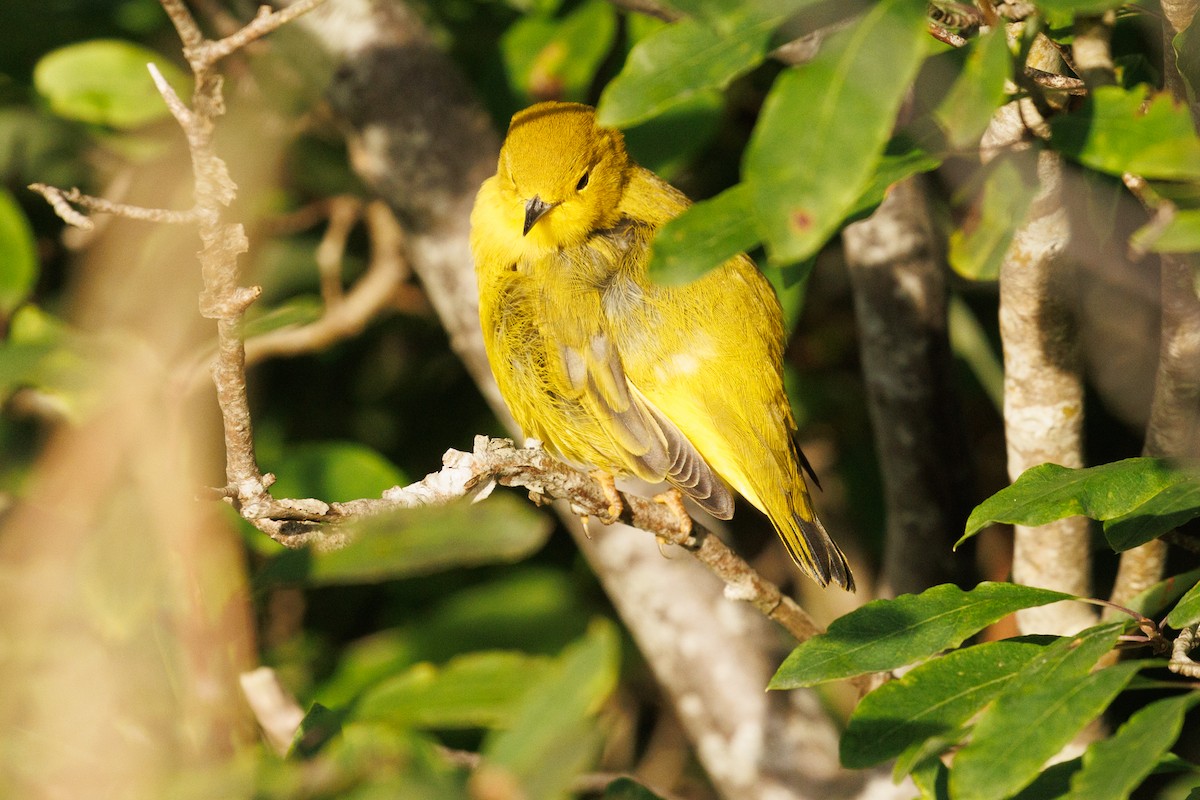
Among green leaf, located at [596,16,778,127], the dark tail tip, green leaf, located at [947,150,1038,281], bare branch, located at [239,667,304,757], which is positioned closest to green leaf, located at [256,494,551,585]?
green leaf, located at [596,16,778,127]

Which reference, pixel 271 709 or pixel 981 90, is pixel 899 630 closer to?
pixel 981 90

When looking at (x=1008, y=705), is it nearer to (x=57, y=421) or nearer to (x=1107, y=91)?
(x=1107, y=91)

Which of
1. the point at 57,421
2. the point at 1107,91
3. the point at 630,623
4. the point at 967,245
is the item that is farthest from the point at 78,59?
the point at 1107,91

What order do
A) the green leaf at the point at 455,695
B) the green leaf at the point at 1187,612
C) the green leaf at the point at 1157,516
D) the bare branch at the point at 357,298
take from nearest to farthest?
the green leaf at the point at 1187,612 < the green leaf at the point at 1157,516 < the green leaf at the point at 455,695 < the bare branch at the point at 357,298

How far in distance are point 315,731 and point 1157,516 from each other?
1.24m

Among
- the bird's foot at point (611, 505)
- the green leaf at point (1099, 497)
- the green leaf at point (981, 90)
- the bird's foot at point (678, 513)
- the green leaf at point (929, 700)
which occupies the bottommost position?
the bird's foot at point (678, 513)

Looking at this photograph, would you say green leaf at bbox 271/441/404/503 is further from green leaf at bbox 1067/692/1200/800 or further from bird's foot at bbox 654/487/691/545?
green leaf at bbox 1067/692/1200/800

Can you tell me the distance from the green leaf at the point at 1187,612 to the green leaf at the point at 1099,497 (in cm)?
13

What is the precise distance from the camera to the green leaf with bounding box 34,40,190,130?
3.04 meters

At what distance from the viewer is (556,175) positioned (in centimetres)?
272

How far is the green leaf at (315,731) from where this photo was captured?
1569mm

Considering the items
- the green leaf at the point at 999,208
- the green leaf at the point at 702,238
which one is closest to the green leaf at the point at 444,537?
the green leaf at the point at 702,238

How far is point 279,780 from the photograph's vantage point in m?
1.19

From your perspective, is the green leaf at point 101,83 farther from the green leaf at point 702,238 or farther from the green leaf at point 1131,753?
the green leaf at point 1131,753
